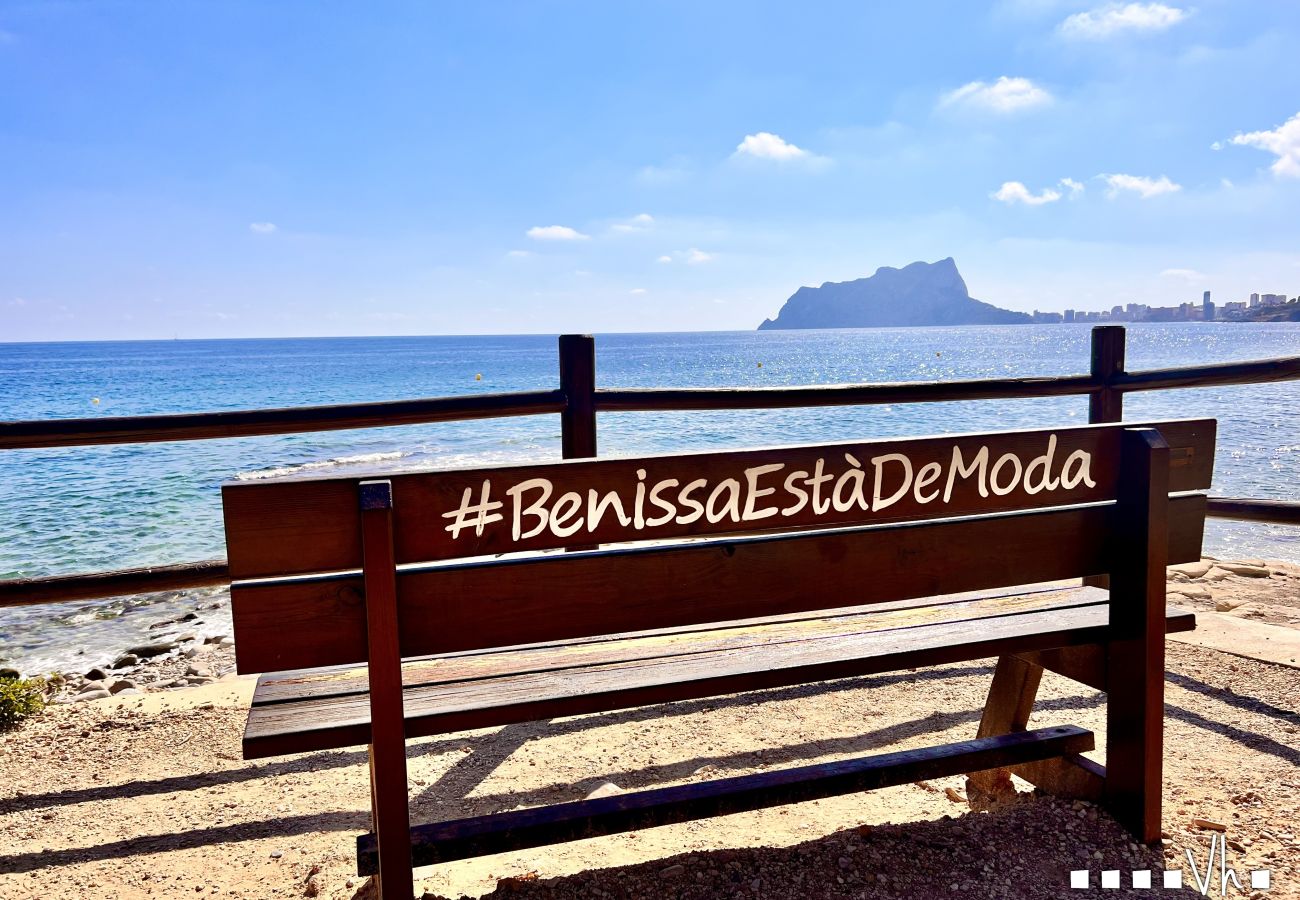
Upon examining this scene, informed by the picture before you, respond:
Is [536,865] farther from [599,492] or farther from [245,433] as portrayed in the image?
[245,433]

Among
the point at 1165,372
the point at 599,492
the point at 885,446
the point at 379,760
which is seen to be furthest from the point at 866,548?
the point at 1165,372

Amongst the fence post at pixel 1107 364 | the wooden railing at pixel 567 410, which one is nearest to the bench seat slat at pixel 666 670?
the wooden railing at pixel 567 410

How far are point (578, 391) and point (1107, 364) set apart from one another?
10.1 ft

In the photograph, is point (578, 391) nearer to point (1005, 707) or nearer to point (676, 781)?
point (676, 781)

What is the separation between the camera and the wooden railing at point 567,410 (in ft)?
11.4

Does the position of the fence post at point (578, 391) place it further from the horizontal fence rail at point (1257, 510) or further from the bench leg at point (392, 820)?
the horizontal fence rail at point (1257, 510)

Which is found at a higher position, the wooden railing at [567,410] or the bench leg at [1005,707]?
the wooden railing at [567,410]

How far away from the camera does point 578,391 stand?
391cm

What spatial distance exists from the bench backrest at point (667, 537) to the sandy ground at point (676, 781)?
0.73 metres

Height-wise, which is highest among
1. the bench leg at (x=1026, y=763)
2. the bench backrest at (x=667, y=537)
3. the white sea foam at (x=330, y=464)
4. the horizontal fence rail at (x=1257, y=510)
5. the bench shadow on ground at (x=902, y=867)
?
the bench backrest at (x=667, y=537)

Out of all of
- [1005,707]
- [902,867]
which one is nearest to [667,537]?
[902,867]

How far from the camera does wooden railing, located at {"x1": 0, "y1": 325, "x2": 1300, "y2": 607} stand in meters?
3.49

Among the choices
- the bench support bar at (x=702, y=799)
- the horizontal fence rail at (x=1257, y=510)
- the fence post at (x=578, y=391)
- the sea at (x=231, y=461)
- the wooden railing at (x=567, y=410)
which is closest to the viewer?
the bench support bar at (x=702, y=799)

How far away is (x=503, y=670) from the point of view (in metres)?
2.02
